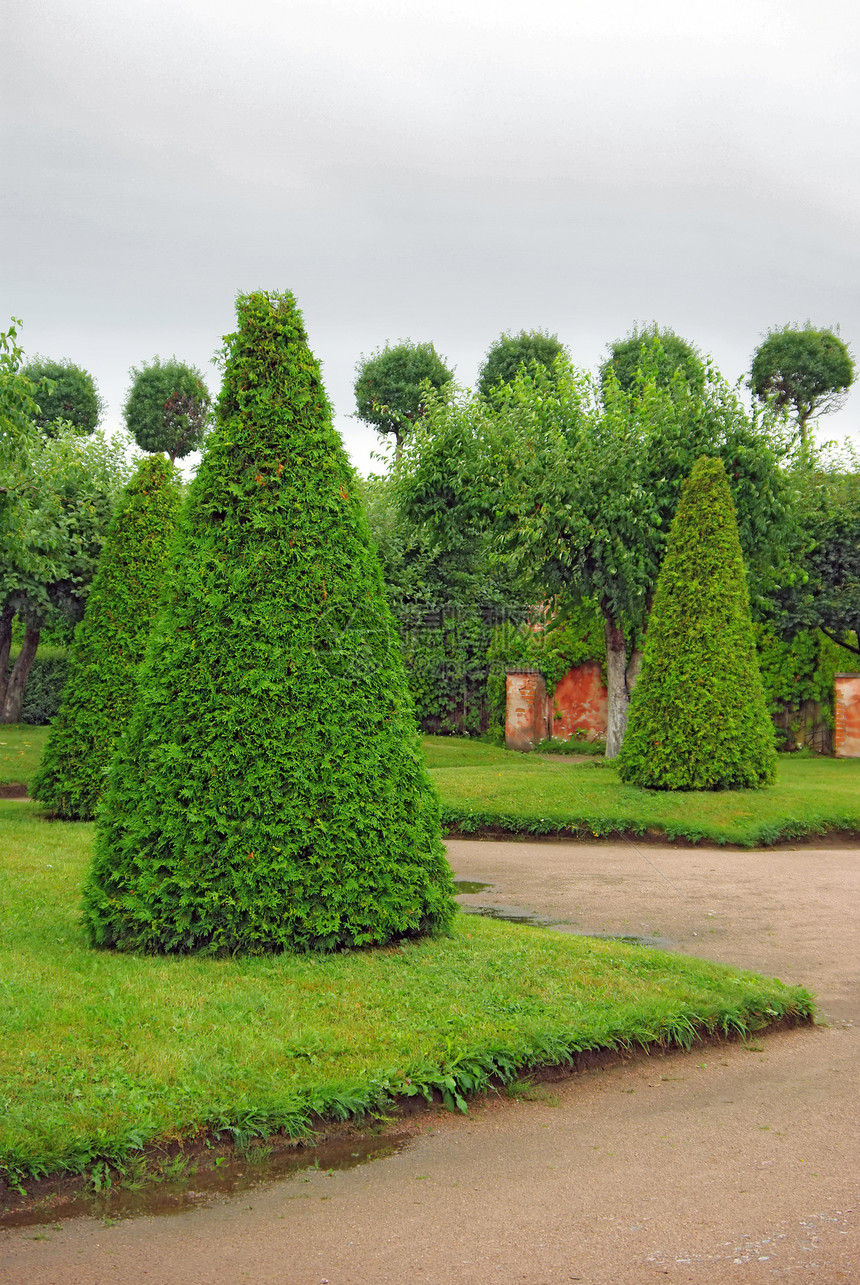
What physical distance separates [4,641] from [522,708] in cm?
1369

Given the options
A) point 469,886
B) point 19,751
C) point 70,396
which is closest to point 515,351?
point 70,396

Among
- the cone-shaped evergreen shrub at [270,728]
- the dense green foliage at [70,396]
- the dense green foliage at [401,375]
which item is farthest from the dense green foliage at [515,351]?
the cone-shaped evergreen shrub at [270,728]

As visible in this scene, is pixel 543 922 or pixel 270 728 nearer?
pixel 270 728

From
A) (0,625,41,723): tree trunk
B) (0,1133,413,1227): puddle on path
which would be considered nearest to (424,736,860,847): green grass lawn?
(0,1133,413,1227): puddle on path

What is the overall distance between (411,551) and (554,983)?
21279 mm

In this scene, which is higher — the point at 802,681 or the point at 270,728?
the point at 802,681

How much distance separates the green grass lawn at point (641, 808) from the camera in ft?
41.0

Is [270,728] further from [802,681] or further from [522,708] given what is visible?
[802,681]

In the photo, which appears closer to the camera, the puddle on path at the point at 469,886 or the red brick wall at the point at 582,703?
the puddle on path at the point at 469,886

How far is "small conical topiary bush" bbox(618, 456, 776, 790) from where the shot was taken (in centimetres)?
1352

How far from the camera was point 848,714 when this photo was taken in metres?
22.3

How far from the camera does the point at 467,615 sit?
87.5 feet

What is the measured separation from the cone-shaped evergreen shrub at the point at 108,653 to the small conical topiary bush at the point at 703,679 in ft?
22.1

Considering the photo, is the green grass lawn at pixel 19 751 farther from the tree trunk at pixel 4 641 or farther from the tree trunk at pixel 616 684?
the tree trunk at pixel 616 684
